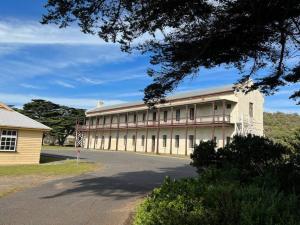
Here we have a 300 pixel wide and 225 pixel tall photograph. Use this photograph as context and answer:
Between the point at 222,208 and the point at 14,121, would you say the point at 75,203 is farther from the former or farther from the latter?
the point at 14,121

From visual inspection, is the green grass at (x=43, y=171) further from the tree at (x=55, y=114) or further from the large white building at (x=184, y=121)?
the tree at (x=55, y=114)

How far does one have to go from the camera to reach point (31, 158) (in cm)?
2550

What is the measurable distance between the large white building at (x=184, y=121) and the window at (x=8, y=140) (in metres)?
13.7

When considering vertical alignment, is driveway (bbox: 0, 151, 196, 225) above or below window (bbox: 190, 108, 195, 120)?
below

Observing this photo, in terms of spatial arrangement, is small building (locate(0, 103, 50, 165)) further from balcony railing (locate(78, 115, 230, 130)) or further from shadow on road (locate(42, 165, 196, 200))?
balcony railing (locate(78, 115, 230, 130))

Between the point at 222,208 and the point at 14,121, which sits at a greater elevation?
the point at 14,121

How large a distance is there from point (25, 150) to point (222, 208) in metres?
23.4

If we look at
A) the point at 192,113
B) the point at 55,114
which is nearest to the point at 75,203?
the point at 192,113

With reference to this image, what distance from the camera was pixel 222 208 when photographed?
3.57m

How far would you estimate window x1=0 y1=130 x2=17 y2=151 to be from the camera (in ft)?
78.9

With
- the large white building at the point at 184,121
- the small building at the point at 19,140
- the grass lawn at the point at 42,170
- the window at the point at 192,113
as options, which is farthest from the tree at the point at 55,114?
the grass lawn at the point at 42,170

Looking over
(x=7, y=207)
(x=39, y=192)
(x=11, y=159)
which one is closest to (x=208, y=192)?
(x=7, y=207)

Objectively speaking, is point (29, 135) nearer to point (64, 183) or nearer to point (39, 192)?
point (64, 183)

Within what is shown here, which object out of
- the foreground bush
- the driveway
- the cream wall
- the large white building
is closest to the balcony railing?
the large white building
